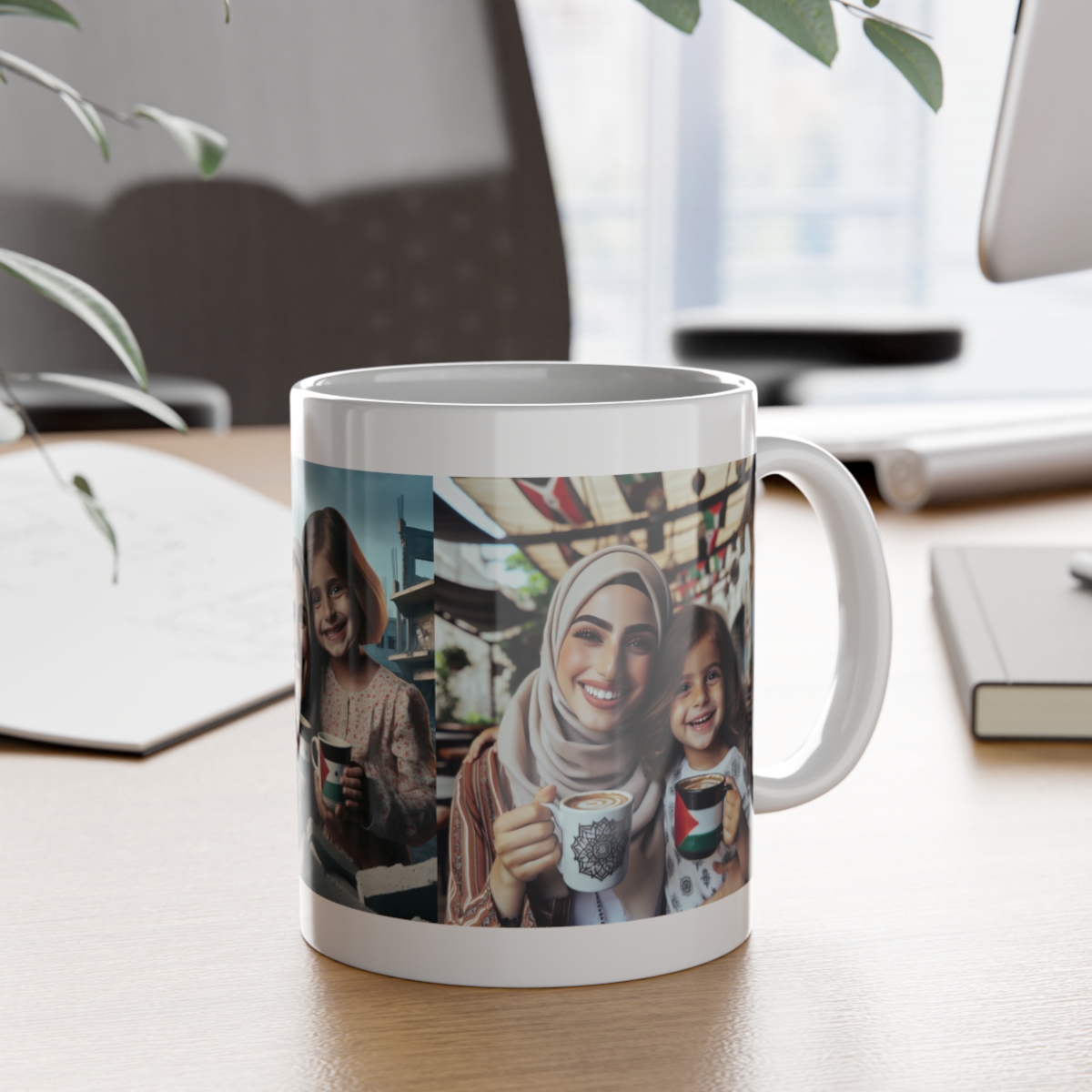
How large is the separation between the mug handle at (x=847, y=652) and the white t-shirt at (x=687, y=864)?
0.03 metres

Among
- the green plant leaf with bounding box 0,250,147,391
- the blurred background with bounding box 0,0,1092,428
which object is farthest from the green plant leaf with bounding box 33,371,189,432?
the blurred background with bounding box 0,0,1092,428

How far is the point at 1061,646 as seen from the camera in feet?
1.60

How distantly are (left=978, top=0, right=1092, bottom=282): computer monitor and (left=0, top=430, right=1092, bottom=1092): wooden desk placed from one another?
11.6 inches

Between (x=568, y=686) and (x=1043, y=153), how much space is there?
494mm

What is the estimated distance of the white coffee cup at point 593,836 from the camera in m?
0.28

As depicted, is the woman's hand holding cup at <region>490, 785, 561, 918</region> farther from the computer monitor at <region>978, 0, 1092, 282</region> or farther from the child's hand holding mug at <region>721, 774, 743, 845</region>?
the computer monitor at <region>978, 0, 1092, 282</region>

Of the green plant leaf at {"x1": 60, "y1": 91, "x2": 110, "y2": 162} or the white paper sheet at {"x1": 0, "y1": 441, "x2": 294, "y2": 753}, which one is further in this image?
the white paper sheet at {"x1": 0, "y1": 441, "x2": 294, "y2": 753}

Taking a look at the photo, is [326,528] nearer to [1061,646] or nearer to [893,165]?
[1061,646]

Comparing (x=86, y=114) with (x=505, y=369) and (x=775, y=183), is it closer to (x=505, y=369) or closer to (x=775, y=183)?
(x=505, y=369)

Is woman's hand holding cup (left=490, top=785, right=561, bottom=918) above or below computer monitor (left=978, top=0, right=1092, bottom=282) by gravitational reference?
below

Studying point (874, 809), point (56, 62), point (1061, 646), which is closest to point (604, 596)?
point (874, 809)

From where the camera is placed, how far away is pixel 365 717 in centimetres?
29

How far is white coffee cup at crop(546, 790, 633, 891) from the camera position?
28 centimetres

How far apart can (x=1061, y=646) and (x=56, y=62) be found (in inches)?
49.9
